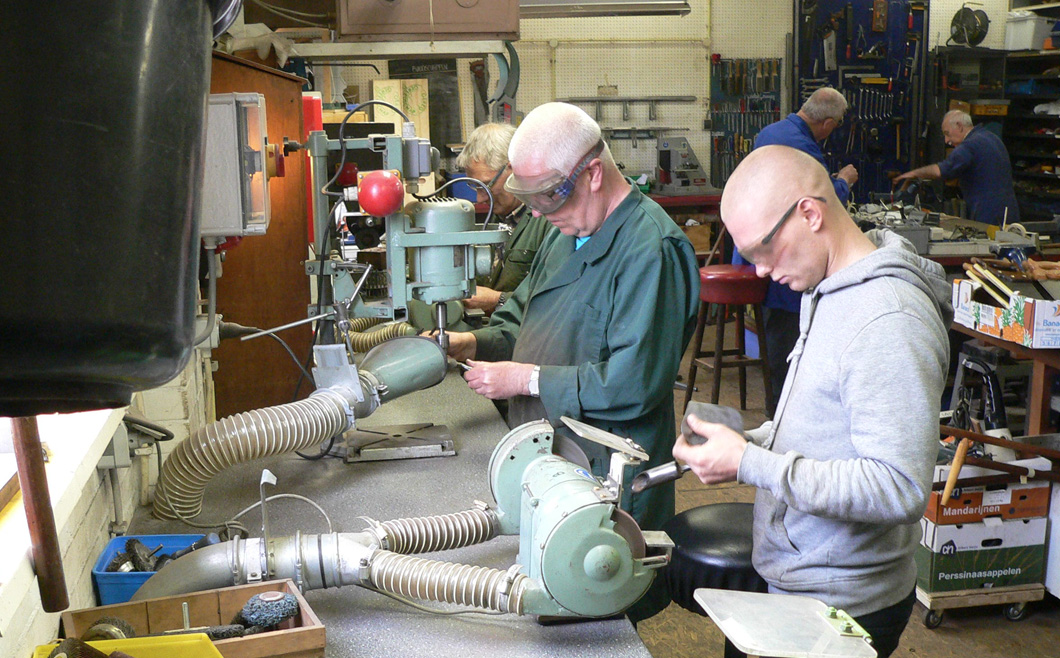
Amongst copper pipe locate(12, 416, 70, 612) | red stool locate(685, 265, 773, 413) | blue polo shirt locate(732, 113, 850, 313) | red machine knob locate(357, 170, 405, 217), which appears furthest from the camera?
red stool locate(685, 265, 773, 413)

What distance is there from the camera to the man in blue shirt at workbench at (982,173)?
5.94 m

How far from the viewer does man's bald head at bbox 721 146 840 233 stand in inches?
55.8

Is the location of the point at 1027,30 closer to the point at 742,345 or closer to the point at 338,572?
the point at 742,345

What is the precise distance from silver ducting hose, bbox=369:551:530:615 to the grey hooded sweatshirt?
0.40 metres

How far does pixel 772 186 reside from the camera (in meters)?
1.42

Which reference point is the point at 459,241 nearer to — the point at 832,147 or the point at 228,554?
the point at 228,554

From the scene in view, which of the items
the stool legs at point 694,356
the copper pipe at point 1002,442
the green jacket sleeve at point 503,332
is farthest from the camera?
the stool legs at point 694,356

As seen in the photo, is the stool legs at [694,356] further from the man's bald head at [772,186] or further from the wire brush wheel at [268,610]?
the wire brush wheel at [268,610]

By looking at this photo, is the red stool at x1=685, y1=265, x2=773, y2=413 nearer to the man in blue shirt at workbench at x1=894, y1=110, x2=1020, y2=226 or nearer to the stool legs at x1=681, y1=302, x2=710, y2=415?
the stool legs at x1=681, y1=302, x2=710, y2=415

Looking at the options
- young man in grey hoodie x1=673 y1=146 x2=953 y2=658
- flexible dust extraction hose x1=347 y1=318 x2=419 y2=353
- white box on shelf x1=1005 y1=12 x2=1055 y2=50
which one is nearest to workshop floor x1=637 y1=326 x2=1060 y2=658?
flexible dust extraction hose x1=347 y1=318 x2=419 y2=353

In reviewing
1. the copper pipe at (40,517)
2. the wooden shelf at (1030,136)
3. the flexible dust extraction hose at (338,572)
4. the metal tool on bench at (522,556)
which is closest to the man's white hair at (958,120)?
the wooden shelf at (1030,136)

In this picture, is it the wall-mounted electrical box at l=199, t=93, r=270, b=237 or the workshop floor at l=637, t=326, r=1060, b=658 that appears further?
the workshop floor at l=637, t=326, r=1060, b=658

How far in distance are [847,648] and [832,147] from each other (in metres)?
7.52

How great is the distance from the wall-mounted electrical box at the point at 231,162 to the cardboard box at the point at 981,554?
91.0 inches
